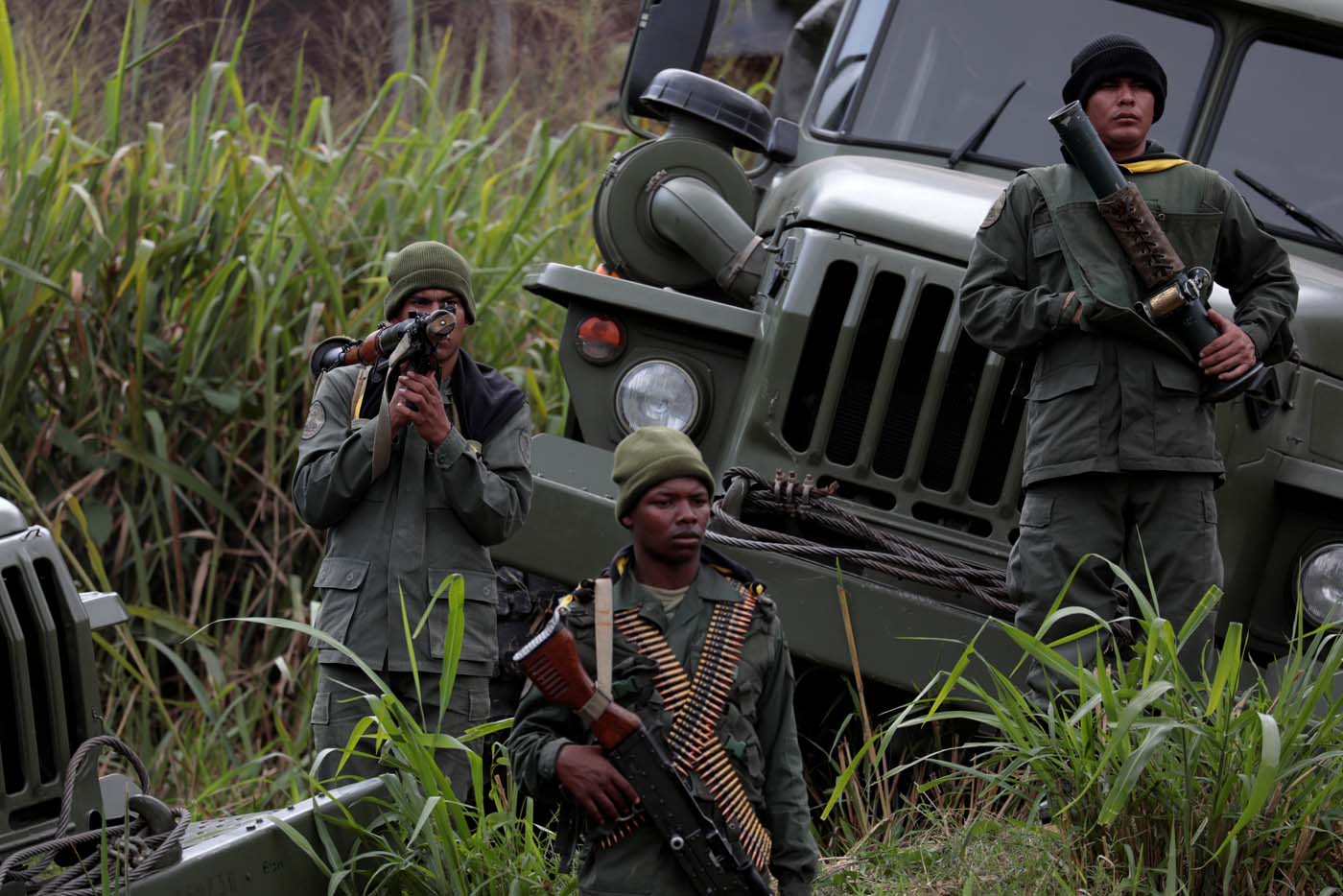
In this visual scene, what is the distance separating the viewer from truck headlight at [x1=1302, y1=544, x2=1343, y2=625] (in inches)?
171

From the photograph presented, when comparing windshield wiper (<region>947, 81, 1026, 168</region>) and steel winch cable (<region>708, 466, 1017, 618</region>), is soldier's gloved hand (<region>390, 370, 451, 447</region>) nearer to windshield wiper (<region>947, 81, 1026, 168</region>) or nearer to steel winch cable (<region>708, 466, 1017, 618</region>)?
steel winch cable (<region>708, 466, 1017, 618</region>)

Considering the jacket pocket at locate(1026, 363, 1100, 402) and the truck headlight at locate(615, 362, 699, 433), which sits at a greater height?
the jacket pocket at locate(1026, 363, 1100, 402)

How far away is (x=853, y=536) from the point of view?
4.32 m

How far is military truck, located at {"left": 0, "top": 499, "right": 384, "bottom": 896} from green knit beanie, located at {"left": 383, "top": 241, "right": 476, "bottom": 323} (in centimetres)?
104

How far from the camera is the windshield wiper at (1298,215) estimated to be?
512 cm

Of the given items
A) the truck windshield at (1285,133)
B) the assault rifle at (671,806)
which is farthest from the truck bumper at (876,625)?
the truck windshield at (1285,133)

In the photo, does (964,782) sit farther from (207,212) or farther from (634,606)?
(207,212)

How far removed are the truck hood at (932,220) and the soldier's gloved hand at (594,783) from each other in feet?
6.67

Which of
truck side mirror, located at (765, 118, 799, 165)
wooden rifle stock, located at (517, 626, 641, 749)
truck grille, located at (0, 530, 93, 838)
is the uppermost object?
truck side mirror, located at (765, 118, 799, 165)

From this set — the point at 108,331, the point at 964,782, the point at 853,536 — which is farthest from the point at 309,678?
the point at 964,782

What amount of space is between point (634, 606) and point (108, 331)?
3.41 meters

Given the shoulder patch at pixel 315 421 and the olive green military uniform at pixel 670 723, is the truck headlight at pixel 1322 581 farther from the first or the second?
the shoulder patch at pixel 315 421

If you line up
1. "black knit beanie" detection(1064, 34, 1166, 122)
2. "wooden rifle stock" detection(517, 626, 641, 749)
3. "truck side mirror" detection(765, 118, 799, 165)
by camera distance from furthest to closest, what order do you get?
1. "truck side mirror" detection(765, 118, 799, 165)
2. "black knit beanie" detection(1064, 34, 1166, 122)
3. "wooden rifle stock" detection(517, 626, 641, 749)

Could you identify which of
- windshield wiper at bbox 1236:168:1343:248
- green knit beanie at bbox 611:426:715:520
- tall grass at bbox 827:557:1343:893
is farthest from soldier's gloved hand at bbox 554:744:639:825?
windshield wiper at bbox 1236:168:1343:248
